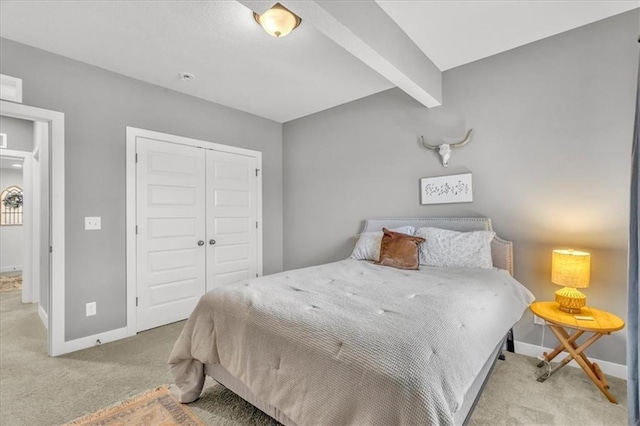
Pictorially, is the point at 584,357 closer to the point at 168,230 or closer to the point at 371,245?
the point at 371,245

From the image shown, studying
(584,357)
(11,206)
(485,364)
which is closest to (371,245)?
(485,364)

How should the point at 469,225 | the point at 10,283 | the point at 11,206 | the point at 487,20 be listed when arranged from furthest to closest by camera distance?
the point at 11,206, the point at 10,283, the point at 469,225, the point at 487,20

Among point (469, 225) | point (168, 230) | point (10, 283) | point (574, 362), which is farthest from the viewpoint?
point (10, 283)

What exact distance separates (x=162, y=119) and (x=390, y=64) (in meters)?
2.47

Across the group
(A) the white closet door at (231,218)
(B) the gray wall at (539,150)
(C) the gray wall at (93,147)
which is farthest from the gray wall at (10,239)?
(B) the gray wall at (539,150)

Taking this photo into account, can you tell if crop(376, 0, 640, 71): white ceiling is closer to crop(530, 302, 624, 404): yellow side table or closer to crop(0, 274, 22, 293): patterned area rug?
crop(530, 302, 624, 404): yellow side table

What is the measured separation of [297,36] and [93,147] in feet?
7.01

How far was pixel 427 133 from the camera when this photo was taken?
309 centimetres

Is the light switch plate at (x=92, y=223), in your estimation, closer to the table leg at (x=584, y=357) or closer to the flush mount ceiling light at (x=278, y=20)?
the flush mount ceiling light at (x=278, y=20)

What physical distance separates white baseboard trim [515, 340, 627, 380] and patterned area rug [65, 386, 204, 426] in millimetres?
2554

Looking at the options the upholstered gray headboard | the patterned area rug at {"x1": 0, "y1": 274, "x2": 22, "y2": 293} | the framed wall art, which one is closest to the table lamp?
the upholstered gray headboard

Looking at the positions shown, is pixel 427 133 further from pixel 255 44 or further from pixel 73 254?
pixel 73 254

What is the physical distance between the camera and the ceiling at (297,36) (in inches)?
77.9

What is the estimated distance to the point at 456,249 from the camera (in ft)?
8.34
